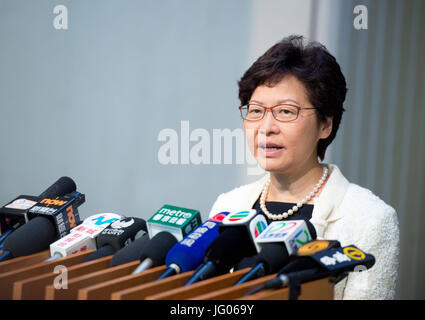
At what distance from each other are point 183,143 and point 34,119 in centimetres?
102

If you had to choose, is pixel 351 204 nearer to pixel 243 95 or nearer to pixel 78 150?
pixel 243 95

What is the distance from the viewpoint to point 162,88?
11.9 feet

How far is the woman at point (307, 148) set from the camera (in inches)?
56.7

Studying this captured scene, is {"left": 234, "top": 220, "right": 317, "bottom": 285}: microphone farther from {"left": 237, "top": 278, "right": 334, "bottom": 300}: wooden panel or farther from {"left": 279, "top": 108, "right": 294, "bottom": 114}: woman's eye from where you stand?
{"left": 279, "top": 108, "right": 294, "bottom": 114}: woman's eye

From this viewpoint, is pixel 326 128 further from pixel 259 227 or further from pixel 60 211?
pixel 60 211

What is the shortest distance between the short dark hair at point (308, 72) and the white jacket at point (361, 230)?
0.73ft

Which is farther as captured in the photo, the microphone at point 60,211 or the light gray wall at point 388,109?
the light gray wall at point 388,109

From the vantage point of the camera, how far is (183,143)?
367cm

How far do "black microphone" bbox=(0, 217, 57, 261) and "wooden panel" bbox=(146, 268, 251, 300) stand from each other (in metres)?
0.47

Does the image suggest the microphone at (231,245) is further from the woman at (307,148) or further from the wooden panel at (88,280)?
the woman at (307,148)

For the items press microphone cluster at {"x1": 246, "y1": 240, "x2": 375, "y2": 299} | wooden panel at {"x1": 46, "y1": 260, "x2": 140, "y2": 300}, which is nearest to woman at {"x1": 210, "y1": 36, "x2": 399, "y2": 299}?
press microphone cluster at {"x1": 246, "y1": 240, "x2": 375, "y2": 299}

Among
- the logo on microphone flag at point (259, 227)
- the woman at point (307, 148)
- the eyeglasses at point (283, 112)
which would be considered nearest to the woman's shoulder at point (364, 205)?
the woman at point (307, 148)

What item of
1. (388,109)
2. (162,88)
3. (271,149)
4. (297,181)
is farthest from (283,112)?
(388,109)
